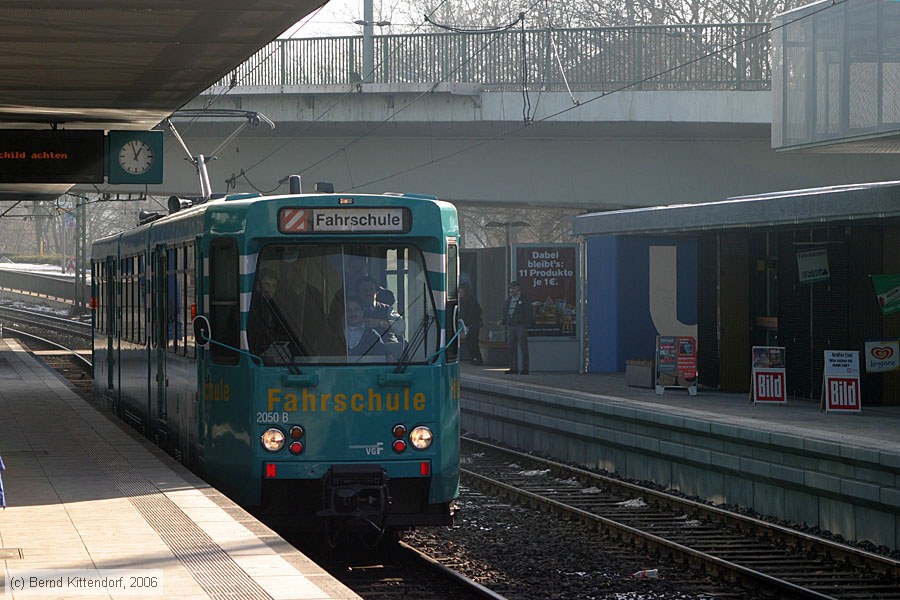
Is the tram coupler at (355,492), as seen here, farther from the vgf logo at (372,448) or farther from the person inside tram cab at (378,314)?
the person inside tram cab at (378,314)

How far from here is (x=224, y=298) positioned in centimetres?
1103

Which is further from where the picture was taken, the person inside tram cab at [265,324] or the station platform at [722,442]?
the station platform at [722,442]

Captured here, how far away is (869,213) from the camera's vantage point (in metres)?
16.3

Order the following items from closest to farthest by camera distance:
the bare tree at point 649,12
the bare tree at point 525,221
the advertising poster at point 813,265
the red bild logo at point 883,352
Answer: the red bild logo at point 883,352 → the advertising poster at point 813,265 → the bare tree at point 649,12 → the bare tree at point 525,221

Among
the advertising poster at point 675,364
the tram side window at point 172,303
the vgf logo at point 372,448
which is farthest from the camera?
the advertising poster at point 675,364

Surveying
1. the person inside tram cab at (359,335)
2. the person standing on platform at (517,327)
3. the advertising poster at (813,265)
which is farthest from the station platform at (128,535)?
the person standing on platform at (517,327)

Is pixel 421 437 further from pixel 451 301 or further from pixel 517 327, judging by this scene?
pixel 517 327

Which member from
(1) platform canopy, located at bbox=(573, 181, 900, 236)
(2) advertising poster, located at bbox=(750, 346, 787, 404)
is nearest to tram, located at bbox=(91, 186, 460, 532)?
(1) platform canopy, located at bbox=(573, 181, 900, 236)

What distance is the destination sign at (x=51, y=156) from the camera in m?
18.0

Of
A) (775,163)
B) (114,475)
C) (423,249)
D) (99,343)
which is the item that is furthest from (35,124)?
(775,163)

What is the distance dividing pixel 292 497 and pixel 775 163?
2118cm

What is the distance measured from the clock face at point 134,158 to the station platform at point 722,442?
6142 mm

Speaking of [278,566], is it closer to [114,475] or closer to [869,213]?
[114,475]

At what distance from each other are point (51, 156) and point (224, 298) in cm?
814
